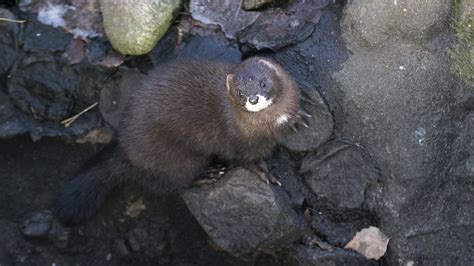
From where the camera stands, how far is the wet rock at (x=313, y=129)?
320 centimetres

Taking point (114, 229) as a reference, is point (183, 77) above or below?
above

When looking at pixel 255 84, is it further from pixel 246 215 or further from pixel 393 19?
pixel 393 19

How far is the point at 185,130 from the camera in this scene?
3221 mm

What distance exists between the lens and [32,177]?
12.0 feet

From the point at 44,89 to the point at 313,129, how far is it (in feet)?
4.96

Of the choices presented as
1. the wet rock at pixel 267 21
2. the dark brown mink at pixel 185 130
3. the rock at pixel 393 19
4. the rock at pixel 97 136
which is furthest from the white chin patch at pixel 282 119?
the rock at pixel 97 136

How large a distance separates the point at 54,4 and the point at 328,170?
1.77 metres

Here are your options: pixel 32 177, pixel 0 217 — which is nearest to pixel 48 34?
pixel 32 177

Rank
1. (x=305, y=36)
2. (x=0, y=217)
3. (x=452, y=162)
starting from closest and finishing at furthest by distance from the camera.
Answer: (x=452, y=162) → (x=305, y=36) → (x=0, y=217)

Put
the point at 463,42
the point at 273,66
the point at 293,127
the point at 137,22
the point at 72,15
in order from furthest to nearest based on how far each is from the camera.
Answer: the point at 72,15
the point at 137,22
the point at 293,127
the point at 463,42
the point at 273,66

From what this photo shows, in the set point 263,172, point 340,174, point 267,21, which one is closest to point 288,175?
point 263,172

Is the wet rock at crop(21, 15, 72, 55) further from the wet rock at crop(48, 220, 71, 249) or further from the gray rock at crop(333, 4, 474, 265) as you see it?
the gray rock at crop(333, 4, 474, 265)

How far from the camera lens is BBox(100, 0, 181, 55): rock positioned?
11.0 feet

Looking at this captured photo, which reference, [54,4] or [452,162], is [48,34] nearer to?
[54,4]
